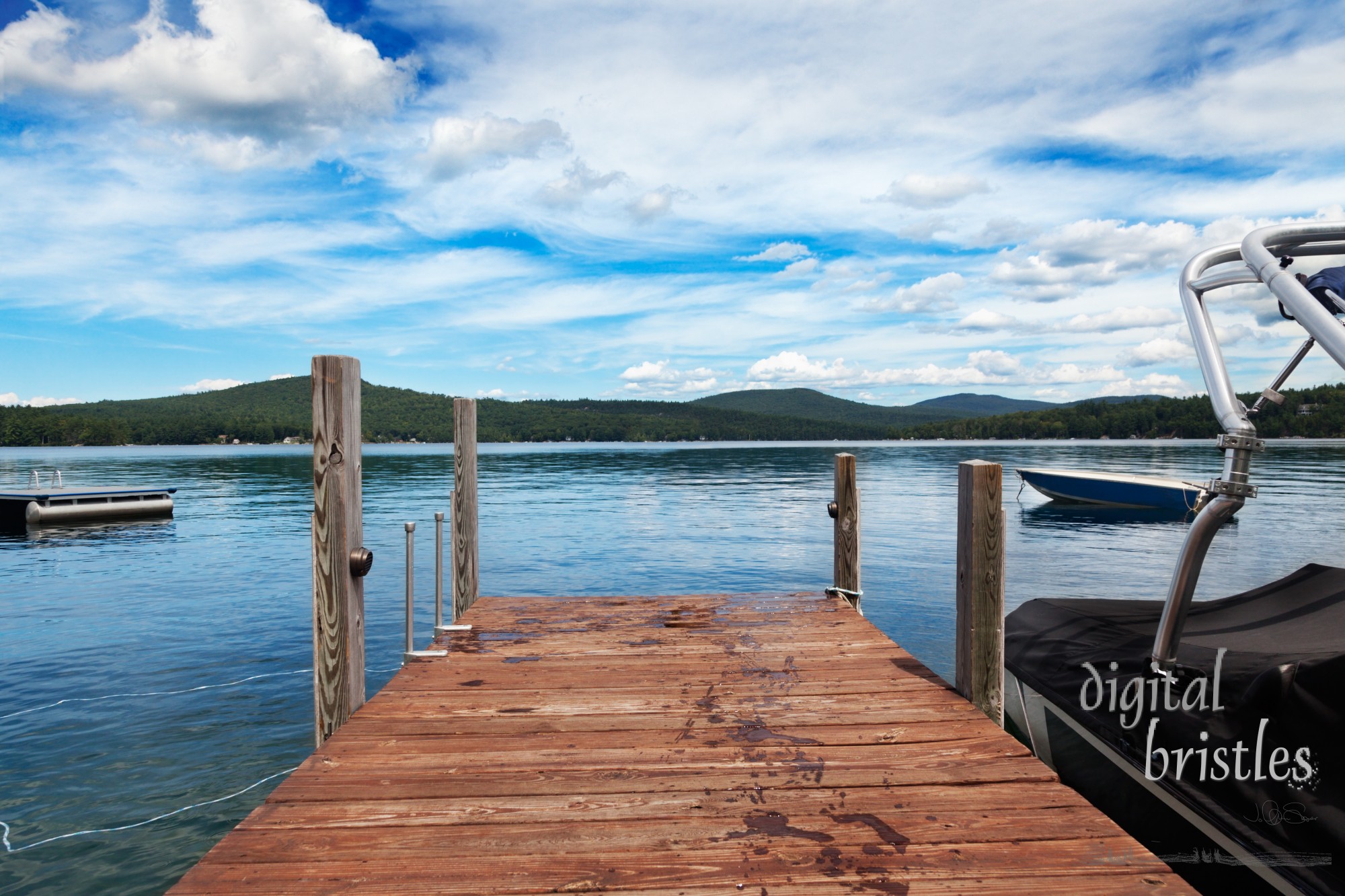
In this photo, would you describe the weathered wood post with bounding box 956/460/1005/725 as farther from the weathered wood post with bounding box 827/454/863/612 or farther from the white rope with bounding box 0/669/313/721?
the white rope with bounding box 0/669/313/721

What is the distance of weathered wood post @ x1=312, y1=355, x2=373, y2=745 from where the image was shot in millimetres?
4328

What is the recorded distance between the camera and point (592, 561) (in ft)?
64.6

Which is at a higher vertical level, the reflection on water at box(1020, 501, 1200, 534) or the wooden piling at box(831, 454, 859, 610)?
the wooden piling at box(831, 454, 859, 610)

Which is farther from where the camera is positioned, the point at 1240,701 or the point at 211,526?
the point at 211,526

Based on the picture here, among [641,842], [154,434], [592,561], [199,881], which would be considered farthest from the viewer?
[154,434]

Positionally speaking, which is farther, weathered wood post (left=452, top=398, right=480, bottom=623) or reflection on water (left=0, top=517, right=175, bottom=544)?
reflection on water (left=0, top=517, right=175, bottom=544)

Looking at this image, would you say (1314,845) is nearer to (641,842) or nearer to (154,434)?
(641,842)

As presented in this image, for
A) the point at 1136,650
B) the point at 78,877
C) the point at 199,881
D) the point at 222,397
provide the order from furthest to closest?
the point at 222,397
the point at 78,877
the point at 1136,650
the point at 199,881

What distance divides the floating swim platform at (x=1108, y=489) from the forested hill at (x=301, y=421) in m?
72.6

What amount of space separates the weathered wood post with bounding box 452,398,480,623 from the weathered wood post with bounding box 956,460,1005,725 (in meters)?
4.94

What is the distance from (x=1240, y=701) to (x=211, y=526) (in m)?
30.5

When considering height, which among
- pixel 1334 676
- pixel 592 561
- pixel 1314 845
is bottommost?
pixel 592 561

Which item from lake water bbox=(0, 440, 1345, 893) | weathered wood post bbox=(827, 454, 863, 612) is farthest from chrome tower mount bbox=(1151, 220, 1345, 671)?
lake water bbox=(0, 440, 1345, 893)

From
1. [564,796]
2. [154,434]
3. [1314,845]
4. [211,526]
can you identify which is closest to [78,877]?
[564,796]
